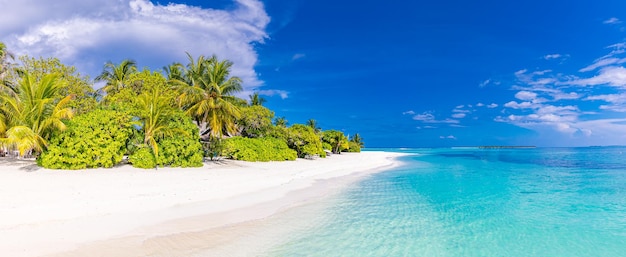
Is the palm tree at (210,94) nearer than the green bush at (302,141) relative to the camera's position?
Yes

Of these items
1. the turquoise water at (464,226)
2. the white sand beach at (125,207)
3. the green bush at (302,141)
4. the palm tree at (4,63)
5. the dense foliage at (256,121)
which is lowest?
the turquoise water at (464,226)

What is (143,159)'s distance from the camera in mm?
14758

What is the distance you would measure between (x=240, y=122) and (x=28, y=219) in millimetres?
20243

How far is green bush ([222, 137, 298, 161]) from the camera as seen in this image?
2217 centimetres

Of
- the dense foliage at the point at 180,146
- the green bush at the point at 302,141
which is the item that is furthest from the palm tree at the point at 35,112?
the green bush at the point at 302,141

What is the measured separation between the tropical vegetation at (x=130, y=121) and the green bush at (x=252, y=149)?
71 millimetres

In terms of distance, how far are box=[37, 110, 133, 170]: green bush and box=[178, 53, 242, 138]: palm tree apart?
731cm

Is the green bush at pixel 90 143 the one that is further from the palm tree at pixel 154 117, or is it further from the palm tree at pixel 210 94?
the palm tree at pixel 210 94

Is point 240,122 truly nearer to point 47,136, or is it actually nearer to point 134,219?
point 47,136

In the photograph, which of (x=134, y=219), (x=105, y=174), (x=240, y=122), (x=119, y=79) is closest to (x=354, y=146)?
(x=240, y=122)

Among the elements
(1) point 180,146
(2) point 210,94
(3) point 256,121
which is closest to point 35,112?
(1) point 180,146

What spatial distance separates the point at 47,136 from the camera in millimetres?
13312

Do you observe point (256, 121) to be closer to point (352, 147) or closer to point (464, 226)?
point (464, 226)

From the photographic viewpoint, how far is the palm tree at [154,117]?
15.4 meters
